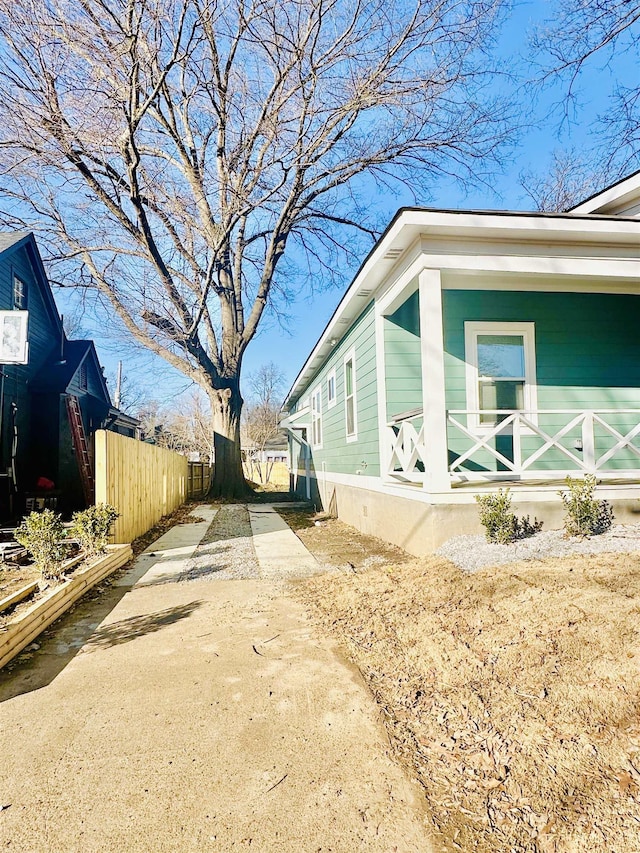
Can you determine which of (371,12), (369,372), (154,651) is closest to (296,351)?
(371,12)

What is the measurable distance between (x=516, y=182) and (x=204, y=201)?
950 centimetres

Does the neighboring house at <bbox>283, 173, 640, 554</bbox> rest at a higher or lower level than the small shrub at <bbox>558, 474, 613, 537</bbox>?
higher

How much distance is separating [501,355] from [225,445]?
9.35 metres

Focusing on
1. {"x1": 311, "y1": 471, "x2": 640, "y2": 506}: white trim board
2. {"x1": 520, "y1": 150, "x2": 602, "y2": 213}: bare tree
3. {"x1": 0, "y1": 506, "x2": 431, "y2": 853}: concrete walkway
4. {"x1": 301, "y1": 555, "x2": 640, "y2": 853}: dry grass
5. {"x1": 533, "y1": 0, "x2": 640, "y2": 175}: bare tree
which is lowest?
{"x1": 0, "y1": 506, "x2": 431, "y2": 853}: concrete walkway

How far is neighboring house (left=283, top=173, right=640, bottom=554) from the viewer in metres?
4.93

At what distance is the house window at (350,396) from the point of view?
823 centimetres

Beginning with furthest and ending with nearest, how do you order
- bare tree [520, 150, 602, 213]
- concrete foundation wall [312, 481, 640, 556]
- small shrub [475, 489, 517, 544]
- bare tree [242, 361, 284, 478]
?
bare tree [242, 361, 284, 478] < bare tree [520, 150, 602, 213] < concrete foundation wall [312, 481, 640, 556] < small shrub [475, 489, 517, 544]

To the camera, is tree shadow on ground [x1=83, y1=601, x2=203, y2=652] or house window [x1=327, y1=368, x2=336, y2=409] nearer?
tree shadow on ground [x1=83, y1=601, x2=203, y2=652]

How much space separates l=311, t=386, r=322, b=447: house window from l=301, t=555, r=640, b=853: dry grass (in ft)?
28.5

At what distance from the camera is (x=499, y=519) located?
4473 mm

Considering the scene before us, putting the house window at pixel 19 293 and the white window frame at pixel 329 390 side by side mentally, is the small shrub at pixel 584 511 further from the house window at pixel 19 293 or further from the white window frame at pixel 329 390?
the house window at pixel 19 293

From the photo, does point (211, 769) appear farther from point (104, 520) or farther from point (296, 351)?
point (296, 351)

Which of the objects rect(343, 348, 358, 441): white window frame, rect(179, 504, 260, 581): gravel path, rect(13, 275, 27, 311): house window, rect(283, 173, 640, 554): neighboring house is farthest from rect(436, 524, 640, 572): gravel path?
rect(13, 275, 27, 311): house window

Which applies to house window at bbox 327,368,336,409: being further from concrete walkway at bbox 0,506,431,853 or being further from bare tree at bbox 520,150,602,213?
bare tree at bbox 520,150,602,213
